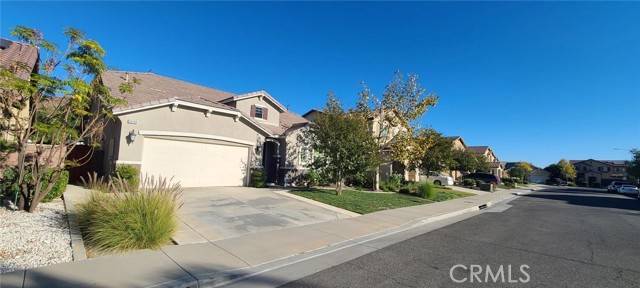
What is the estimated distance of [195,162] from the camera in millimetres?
14930

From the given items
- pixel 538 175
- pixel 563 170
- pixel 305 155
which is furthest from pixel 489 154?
pixel 305 155

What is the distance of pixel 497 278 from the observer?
5414 mm

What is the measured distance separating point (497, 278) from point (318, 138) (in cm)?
1181

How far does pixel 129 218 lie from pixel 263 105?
49.1ft

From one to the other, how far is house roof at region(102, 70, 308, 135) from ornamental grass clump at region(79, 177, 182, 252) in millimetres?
7552

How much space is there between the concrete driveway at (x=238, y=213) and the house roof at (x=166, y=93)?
4.23m

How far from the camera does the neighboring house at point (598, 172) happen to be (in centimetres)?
8212

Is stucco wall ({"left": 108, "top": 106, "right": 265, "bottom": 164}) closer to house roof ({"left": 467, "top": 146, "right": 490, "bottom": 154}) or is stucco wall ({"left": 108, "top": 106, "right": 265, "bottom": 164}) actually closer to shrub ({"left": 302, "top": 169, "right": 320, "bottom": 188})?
shrub ({"left": 302, "top": 169, "right": 320, "bottom": 188})

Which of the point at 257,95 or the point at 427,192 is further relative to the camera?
the point at 257,95

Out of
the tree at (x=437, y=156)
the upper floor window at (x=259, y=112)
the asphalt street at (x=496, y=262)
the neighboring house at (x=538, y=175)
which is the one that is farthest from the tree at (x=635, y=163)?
the upper floor window at (x=259, y=112)

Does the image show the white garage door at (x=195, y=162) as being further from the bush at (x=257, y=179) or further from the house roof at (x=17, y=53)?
the house roof at (x=17, y=53)

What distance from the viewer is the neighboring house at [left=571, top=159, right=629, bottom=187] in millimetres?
82125

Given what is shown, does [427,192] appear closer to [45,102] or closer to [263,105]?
[263,105]

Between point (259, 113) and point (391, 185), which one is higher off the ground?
point (259, 113)
